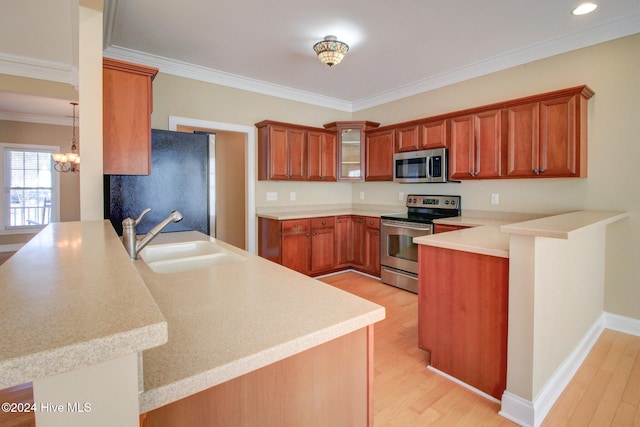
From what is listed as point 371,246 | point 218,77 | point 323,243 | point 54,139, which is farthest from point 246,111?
point 54,139

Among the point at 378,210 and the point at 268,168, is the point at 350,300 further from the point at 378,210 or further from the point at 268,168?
the point at 378,210

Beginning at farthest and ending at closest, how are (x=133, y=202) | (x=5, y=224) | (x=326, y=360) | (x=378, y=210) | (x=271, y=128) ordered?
1. (x=5, y=224)
2. (x=378, y=210)
3. (x=271, y=128)
4. (x=133, y=202)
5. (x=326, y=360)

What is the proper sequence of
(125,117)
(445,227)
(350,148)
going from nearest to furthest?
(125,117), (445,227), (350,148)

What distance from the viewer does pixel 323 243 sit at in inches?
171

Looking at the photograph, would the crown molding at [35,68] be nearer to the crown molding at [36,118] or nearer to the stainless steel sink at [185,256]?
the stainless steel sink at [185,256]

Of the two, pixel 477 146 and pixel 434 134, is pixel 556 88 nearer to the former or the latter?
pixel 477 146

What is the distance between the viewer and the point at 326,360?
913mm

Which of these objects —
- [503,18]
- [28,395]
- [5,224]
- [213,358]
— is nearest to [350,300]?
[213,358]

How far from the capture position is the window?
6.04m

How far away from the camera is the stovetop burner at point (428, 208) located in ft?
12.8

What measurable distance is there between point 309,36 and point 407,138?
1773 mm

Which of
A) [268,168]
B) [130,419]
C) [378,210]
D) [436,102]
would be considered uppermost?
[436,102]

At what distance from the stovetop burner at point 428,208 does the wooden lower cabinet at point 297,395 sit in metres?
2.83

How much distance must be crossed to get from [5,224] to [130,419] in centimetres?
790
